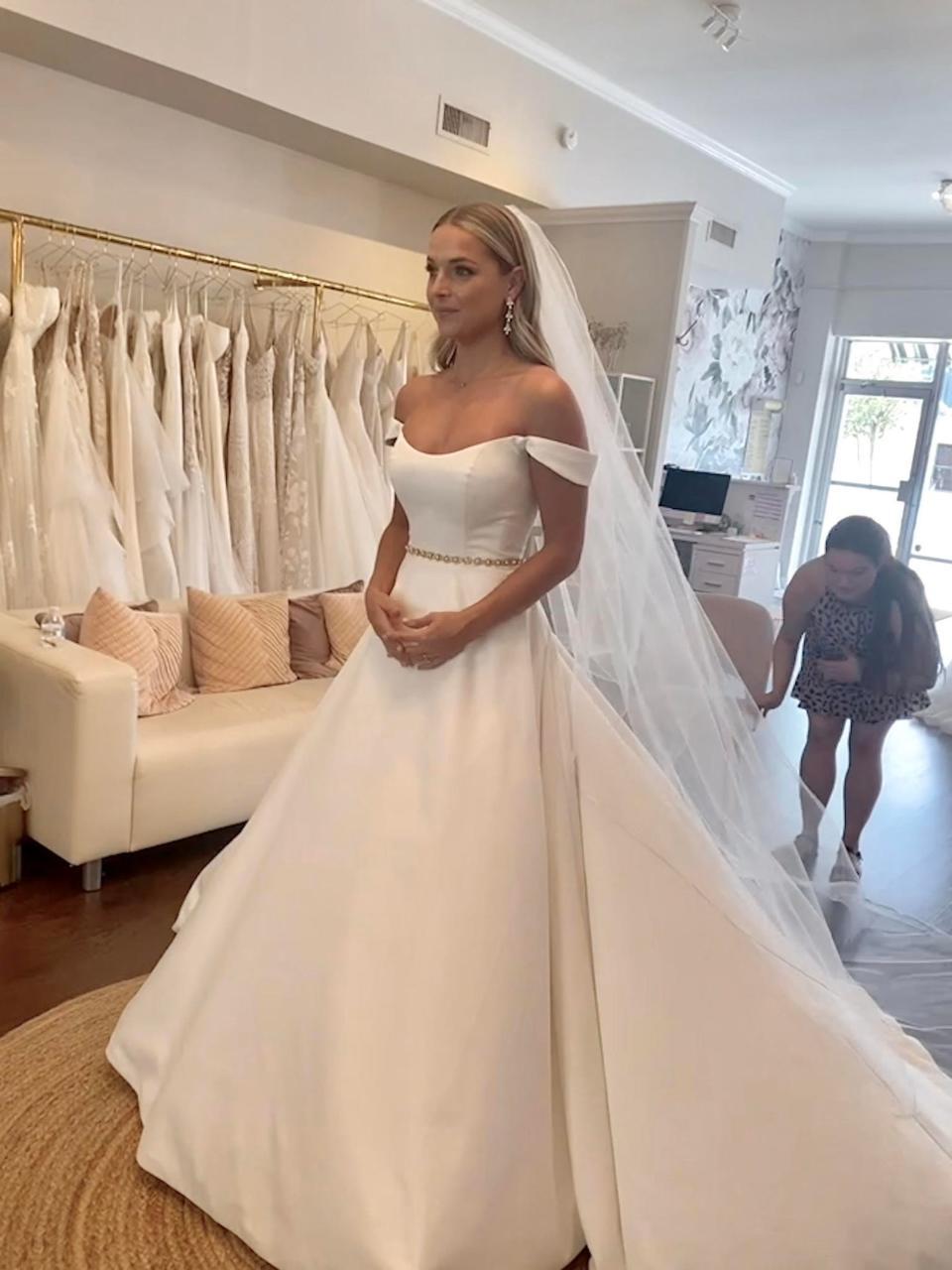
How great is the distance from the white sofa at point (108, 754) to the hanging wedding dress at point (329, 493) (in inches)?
47.6

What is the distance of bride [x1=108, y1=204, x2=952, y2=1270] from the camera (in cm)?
159

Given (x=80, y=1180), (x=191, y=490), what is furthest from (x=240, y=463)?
(x=80, y=1180)

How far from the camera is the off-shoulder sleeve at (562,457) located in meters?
1.75

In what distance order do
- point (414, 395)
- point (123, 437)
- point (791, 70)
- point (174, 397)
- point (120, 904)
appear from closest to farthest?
point (414, 395), point (120, 904), point (123, 437), point (174, 397), point (791, 70)

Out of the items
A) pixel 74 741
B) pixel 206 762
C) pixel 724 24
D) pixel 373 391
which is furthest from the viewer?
pixel 373 391

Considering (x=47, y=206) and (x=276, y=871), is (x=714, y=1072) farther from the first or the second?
(x=47, y=206)

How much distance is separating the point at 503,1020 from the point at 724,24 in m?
4.01

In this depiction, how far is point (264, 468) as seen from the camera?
411 centimetres

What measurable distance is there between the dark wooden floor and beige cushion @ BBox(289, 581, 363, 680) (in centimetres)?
64

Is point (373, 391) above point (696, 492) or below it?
above

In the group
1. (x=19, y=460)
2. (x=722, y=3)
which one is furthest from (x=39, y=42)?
(x=722, y=3)

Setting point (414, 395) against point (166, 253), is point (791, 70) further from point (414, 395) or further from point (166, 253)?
point (414, 395)

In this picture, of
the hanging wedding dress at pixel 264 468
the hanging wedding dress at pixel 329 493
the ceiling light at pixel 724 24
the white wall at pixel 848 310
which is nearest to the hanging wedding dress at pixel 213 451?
the hanging wedding dress at pixel 264 468

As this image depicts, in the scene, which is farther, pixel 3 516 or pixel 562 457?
pixel 3 516
